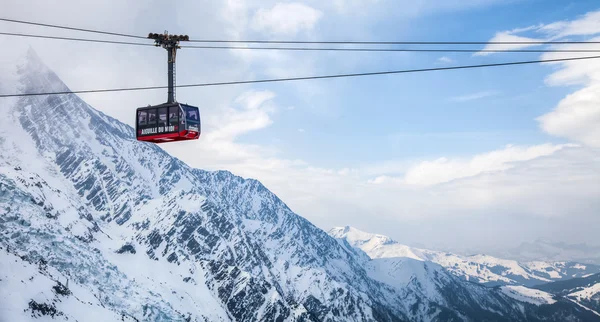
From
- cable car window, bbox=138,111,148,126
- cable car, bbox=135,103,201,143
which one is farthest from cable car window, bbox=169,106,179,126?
cable car window, bbox=138,111,148,126

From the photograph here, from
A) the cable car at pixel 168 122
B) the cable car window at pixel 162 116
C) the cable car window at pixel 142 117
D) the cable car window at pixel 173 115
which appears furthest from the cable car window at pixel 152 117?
the cable car window at pixel 173 115

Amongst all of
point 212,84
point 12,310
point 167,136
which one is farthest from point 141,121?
point 12,310

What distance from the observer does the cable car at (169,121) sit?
127 ft

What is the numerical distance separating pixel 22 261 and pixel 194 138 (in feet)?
637

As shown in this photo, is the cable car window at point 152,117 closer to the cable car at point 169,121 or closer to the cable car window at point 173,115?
the cable car at point 169,121

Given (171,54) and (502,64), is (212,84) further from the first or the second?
(502,64)

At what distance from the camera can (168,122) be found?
39344 mm

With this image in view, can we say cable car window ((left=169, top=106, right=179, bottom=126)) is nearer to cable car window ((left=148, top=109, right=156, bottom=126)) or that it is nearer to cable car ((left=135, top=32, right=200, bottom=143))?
cable car ((left=135, top=32, right=200, bottom=143))

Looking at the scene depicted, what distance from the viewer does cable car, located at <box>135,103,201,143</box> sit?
3872 cm

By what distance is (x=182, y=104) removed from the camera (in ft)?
128

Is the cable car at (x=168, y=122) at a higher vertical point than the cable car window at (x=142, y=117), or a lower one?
lower

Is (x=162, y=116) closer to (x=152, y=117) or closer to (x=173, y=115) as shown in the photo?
(x=152, y=117)

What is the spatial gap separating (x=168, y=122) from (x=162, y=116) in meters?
0.88

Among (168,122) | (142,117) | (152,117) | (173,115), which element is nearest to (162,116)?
(168,122)
